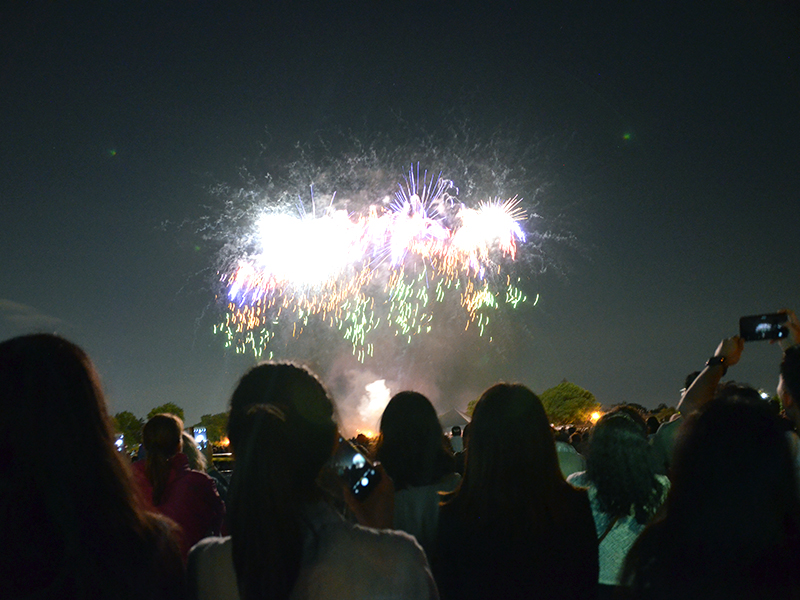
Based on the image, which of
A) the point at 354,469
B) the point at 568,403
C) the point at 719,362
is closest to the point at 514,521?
the point at 354,469

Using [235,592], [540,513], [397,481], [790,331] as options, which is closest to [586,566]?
[540,513]

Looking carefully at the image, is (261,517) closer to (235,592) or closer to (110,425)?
(235,592)

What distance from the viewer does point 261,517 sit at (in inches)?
75.8

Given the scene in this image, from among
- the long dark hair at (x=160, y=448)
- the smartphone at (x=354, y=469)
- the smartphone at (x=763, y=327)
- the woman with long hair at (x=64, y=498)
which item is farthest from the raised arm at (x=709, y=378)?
the woman with long hair at (x=64, y=498)

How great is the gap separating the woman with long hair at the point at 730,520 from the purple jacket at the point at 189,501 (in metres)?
3.07

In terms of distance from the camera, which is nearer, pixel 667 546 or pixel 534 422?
pixel 667 546

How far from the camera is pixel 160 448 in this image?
430 centimetres

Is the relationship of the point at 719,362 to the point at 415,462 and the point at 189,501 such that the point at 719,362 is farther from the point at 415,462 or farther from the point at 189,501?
the point at 189,501

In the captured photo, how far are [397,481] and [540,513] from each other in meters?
1.23

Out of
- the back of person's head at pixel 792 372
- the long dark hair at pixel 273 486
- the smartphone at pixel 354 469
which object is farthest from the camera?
the back of person's head at pixel 792 372

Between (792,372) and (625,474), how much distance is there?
46.0 inches

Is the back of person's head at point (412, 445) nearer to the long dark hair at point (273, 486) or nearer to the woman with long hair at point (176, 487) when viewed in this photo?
the woman with long hair at point (176, 487)

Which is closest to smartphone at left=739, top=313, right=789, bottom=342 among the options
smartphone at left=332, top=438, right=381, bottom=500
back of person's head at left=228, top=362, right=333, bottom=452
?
smartphone at left=332, top=438, right=381, bottom=500

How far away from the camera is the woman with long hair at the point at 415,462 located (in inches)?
143
